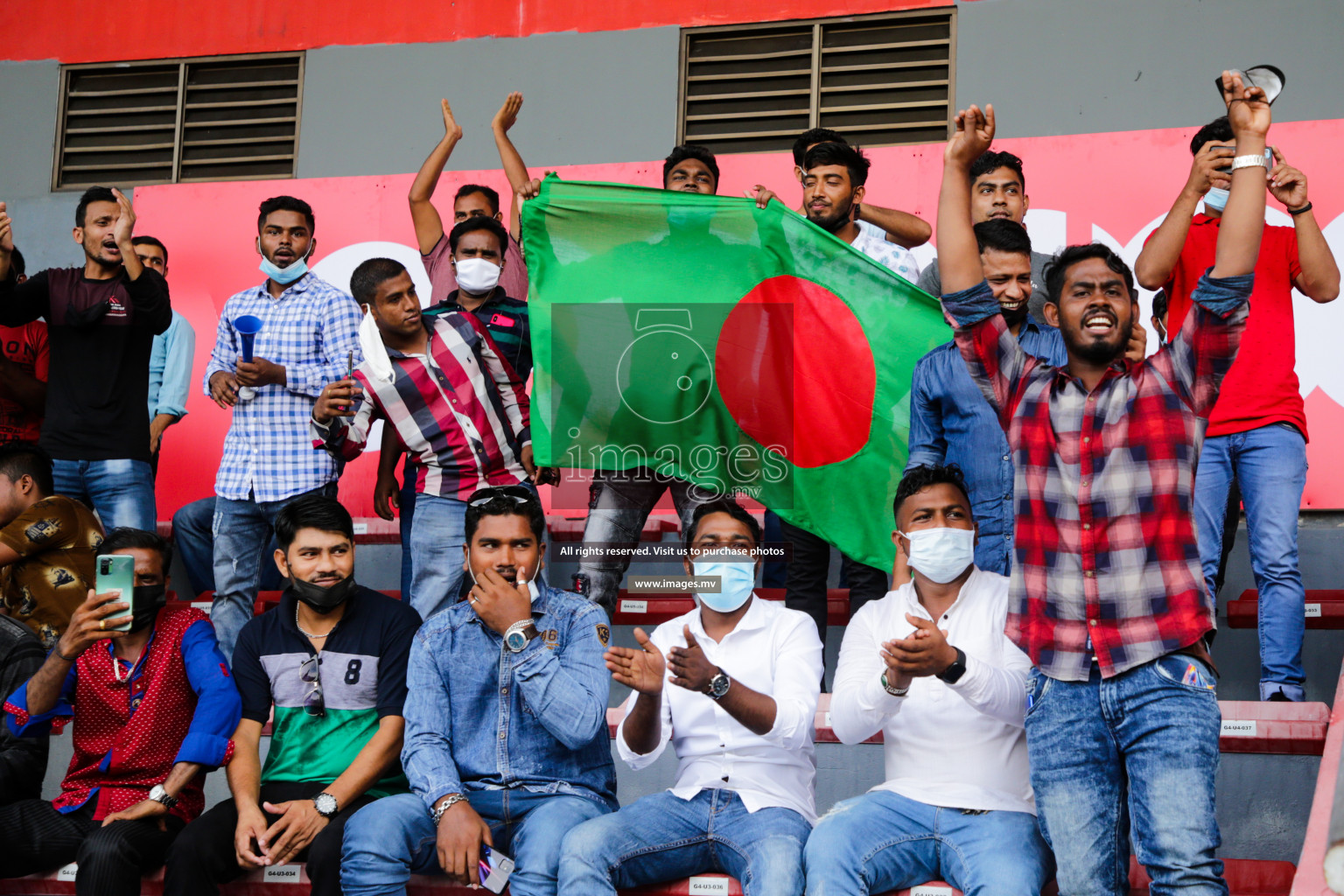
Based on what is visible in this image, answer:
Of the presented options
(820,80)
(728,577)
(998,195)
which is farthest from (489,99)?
(728,577)

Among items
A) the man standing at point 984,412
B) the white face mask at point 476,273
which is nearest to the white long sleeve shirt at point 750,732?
the man standing at point 984,412

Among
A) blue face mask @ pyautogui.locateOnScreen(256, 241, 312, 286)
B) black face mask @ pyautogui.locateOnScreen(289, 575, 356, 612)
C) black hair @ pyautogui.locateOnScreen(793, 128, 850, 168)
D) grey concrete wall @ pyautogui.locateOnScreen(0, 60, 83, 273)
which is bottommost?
black face mask @ pyautogui.locateOnScreen(289, 575, 356, 612)

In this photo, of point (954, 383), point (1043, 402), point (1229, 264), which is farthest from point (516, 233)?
point (1229, 264)

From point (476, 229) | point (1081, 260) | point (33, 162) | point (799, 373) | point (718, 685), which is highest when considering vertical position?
point (33, 162)

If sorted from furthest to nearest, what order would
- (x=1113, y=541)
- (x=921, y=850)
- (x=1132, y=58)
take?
(x=1132, y=58)
(x=921, y=850)
(x=1113, y=541)

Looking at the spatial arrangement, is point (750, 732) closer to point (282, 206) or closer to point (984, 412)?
point (984, 412)

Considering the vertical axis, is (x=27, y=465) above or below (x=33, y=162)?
below

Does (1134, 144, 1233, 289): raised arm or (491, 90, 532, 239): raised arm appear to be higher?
(491, 90, 532, 239): raised arm

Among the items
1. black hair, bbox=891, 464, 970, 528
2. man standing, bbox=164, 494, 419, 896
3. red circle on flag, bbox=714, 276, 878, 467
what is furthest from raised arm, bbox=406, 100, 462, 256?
black hair, bbox=891, 464, 970, 528

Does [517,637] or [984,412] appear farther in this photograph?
[984,412]

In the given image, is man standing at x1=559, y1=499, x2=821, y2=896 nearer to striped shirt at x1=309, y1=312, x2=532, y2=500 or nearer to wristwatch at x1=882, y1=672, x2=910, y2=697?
wristwatch at x1=882, y1=672, x2=910, y2=697

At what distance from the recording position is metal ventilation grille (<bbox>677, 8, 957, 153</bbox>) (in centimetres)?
684

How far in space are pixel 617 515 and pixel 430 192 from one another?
2081mm

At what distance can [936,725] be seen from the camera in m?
3.55
